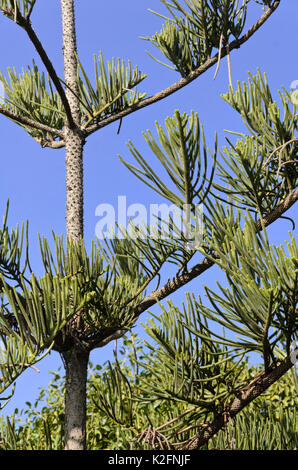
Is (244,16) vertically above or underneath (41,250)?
above

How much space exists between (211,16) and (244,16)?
5.8 inches

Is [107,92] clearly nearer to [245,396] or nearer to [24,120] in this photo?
[24,120]

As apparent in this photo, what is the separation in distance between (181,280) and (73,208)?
1.98 ft

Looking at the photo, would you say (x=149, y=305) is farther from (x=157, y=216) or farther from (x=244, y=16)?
(x=244, y=16)

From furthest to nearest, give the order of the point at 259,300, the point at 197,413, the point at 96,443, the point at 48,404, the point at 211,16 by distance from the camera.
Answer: the point at 48,404 → the point at 96,443 → the point at 211,16 → the point at 197,413 → the point at 259,300

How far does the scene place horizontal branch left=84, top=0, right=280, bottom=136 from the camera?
8.29 ft

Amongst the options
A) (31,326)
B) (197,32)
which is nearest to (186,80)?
(197,32)

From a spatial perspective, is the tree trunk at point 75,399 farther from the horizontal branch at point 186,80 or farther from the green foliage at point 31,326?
the horizontal branch at point 186,80

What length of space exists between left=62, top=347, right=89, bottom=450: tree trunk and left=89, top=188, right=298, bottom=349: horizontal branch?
79 mm

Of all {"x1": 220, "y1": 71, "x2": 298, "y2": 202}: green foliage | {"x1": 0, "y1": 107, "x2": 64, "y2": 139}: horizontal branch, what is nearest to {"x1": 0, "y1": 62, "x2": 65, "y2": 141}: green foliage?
{"x1": 0, "y1": 107, "x2": 64, "y2": 139}: horizontal branch

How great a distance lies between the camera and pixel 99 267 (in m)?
2.01

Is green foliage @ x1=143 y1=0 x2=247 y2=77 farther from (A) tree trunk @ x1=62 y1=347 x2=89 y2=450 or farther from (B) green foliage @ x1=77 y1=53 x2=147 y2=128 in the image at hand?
(A) tree trunk @ x1=62 y1=347 x2=89 y2=450

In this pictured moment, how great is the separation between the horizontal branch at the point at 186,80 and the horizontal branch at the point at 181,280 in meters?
0.83
